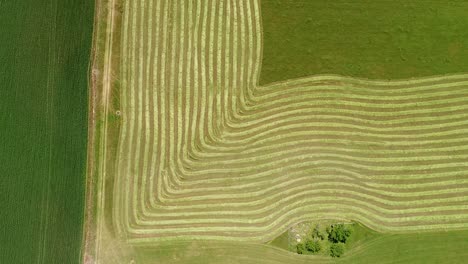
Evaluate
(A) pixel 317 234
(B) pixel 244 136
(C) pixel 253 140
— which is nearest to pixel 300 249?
(A) pixel 317 234

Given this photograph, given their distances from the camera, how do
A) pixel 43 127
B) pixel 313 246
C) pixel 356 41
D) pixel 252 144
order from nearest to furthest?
pixel 313 246, pixel 43 127, pixel 252 144, pixel 356 41

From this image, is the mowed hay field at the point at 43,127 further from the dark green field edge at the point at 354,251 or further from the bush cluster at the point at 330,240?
the bush cluster at the point at 330,240

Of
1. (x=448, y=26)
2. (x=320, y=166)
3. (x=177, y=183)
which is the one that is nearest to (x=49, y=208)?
(x=177, y=183)

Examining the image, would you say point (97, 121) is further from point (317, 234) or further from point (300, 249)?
point (317, 234)

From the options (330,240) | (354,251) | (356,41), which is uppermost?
(356,41)

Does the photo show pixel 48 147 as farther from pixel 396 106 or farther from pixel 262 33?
pixel 396 106

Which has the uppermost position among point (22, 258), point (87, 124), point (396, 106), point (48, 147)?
point (396, 106)

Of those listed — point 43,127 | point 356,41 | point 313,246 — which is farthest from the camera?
point 356,41
